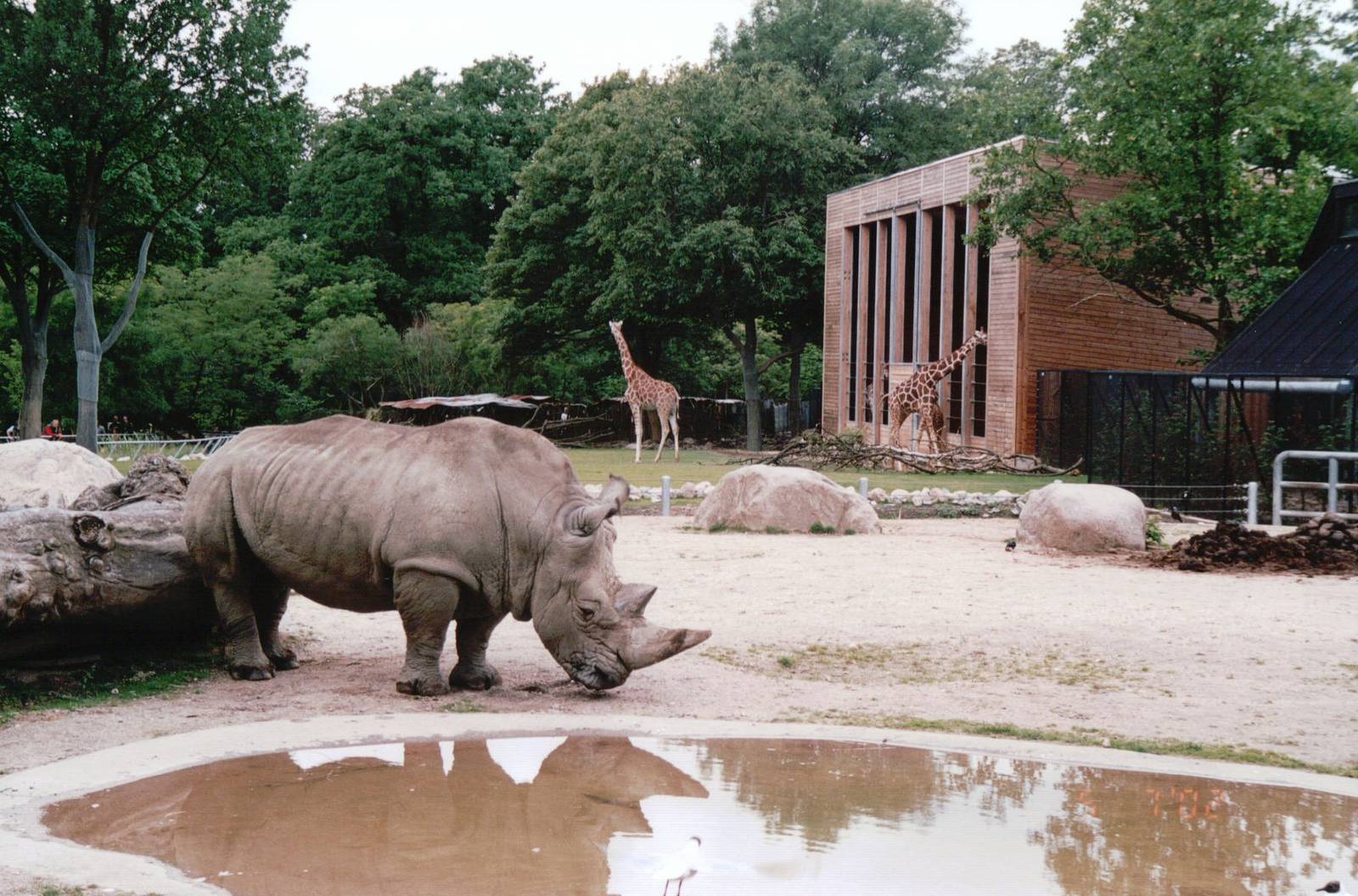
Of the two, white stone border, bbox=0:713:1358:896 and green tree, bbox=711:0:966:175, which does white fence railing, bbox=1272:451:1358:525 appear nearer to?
white stone border, bbox=0:713:1358:896

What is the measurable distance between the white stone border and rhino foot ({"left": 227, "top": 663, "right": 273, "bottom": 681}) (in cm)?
125

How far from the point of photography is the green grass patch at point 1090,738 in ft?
23.5

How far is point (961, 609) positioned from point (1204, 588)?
3056 millimetres

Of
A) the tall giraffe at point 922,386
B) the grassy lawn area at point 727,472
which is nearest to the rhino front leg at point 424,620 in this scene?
the grassy lawn area at point 727,472

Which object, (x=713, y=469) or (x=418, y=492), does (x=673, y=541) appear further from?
(x=713, y=469)

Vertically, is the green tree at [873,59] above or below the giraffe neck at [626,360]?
above

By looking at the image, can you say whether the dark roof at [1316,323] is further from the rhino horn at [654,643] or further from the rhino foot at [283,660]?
the rhino foot at [283,660]

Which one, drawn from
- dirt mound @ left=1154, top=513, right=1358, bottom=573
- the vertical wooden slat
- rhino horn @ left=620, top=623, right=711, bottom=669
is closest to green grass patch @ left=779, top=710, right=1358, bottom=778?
rhino horn @ left=620, top=623, right=711, bottom=669

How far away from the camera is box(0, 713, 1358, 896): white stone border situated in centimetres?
581

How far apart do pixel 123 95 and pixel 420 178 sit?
3085 centimetres

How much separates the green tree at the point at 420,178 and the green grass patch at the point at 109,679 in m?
48.6

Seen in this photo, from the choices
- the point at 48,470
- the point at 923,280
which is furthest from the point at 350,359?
the point at 48,470

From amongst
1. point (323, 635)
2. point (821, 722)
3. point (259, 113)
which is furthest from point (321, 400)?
point (821, 722)

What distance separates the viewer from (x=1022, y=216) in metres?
27.8
